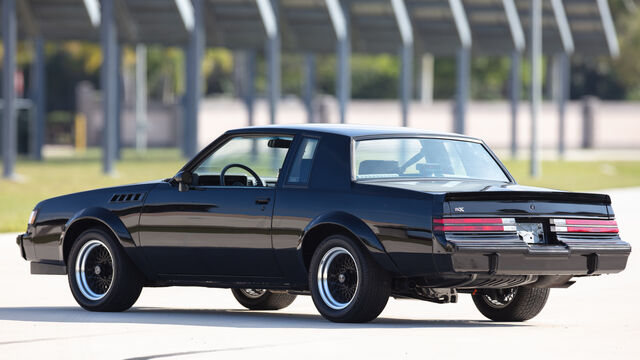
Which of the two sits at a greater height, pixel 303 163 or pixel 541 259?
pixel 303 163

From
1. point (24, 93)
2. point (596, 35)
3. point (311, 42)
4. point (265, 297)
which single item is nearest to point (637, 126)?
point (596, 35)

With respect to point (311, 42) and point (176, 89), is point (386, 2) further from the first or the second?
point (176, 89)

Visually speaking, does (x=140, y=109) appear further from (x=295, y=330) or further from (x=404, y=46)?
(x=295, y=330)

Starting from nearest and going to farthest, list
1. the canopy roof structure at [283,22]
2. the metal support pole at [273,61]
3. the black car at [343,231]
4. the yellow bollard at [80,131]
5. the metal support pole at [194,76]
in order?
1. the black car at [343,231]
2. the metal support pole at [194,76]
3. the metal support pole at [273,61]
4. the canopy roof structure at [283,22]
5. the yellow bollard at [80,131]

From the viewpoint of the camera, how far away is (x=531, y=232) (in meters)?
10.6

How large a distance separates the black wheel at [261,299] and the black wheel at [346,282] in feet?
5.17

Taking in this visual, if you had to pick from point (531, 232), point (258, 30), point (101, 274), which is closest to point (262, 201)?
point (101, 274)

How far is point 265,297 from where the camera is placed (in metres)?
12.5

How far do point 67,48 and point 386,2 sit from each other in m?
38.0

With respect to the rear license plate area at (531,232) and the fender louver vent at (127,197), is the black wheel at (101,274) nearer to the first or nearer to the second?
the fender louver vent at (127,197)

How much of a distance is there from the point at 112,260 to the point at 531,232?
3396 millimetres

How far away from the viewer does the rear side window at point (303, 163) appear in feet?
36.9

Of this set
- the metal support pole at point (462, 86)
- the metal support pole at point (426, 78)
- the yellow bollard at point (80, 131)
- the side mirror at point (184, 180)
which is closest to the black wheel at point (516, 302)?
the side mirror at point (184, 180)

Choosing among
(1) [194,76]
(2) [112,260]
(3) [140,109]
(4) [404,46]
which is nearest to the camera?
(2) [112,260]
